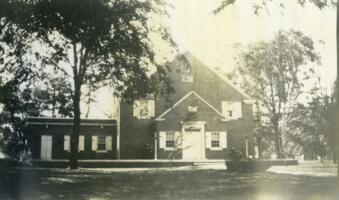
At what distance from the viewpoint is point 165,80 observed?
393 inches

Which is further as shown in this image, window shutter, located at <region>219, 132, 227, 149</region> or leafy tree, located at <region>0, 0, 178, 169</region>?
window shutter, located at <region>219, 132, 227, 149</region>

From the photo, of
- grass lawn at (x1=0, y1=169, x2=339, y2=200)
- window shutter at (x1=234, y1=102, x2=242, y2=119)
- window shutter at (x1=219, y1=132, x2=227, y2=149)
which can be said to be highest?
window shutter at (x1=234, y1=102, x2=242, y2=119)

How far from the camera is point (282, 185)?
8.73 meters

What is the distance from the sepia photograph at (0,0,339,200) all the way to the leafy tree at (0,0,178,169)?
2 centimetres

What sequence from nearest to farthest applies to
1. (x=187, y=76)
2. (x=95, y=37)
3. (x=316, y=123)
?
(x=95, y=37)
(x=316, y=123)
(x=187, y=76)

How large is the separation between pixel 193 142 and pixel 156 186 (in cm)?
708

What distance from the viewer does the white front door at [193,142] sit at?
13.6 meters

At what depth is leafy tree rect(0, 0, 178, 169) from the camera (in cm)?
735

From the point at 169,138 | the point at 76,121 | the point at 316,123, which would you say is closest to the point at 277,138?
the point at 316,123

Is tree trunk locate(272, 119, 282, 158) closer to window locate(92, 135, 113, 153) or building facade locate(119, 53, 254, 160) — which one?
building facade locate(119, 53, 254, 160)

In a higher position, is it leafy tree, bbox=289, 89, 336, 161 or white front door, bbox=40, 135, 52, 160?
leafy tree, bbox=289, 89, 336, 161

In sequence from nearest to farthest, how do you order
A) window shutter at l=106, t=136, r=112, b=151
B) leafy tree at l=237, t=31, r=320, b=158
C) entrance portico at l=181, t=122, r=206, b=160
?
leafy tree at l=237, t=31, r=320, b=158 < entrance portico at l=181, t=122, r=206, b=160 < window shutter at l=106, t=136, r=112, b=151

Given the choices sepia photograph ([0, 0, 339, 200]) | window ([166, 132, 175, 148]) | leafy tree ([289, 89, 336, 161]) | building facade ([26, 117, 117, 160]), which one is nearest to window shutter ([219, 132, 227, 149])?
sepia photograph ([0, 0, 339, 200])

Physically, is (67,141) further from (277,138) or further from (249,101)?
(277,138)
